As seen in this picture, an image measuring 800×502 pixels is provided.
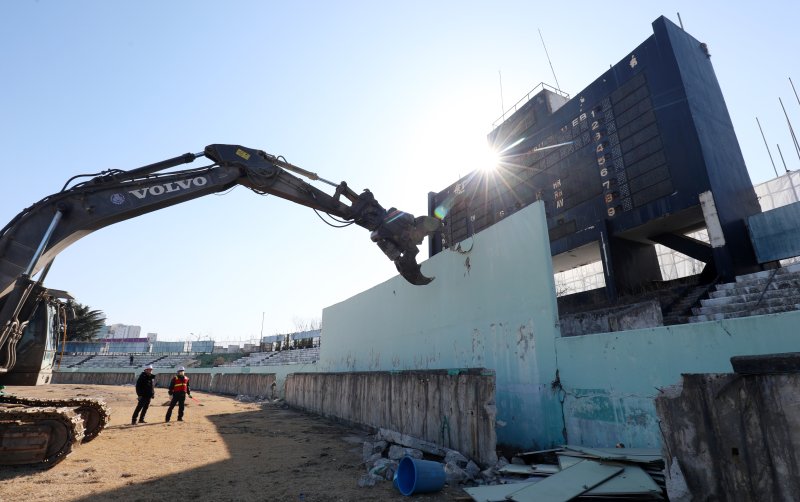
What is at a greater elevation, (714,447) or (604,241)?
(604,241)

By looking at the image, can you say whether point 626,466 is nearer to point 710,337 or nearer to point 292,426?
point 710,337

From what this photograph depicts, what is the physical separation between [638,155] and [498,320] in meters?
9.04

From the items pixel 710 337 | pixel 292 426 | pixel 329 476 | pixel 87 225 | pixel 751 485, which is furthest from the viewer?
pixel 292 426

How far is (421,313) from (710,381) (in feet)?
29.1

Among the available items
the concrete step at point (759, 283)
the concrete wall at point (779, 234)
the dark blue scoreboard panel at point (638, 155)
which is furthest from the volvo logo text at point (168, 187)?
the concrete wall at point (779, 234)

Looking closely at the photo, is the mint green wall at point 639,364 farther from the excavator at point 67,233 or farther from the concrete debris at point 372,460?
the excavator at point 67,233

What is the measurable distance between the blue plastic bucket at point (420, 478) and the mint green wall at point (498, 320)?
2.07m

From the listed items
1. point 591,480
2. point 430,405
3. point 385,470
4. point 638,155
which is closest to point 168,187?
point 385,470

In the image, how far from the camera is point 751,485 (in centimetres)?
280

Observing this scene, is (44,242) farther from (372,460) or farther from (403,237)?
(403,237)

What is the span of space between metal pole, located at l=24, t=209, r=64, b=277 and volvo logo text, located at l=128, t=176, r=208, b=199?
1170mm

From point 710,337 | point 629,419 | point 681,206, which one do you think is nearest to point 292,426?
point 629,419

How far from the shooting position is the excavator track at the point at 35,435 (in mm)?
6125

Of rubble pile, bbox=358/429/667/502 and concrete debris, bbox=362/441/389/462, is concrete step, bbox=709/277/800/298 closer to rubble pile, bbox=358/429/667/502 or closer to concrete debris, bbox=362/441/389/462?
rubble pile, bbox=358/429/667/502
